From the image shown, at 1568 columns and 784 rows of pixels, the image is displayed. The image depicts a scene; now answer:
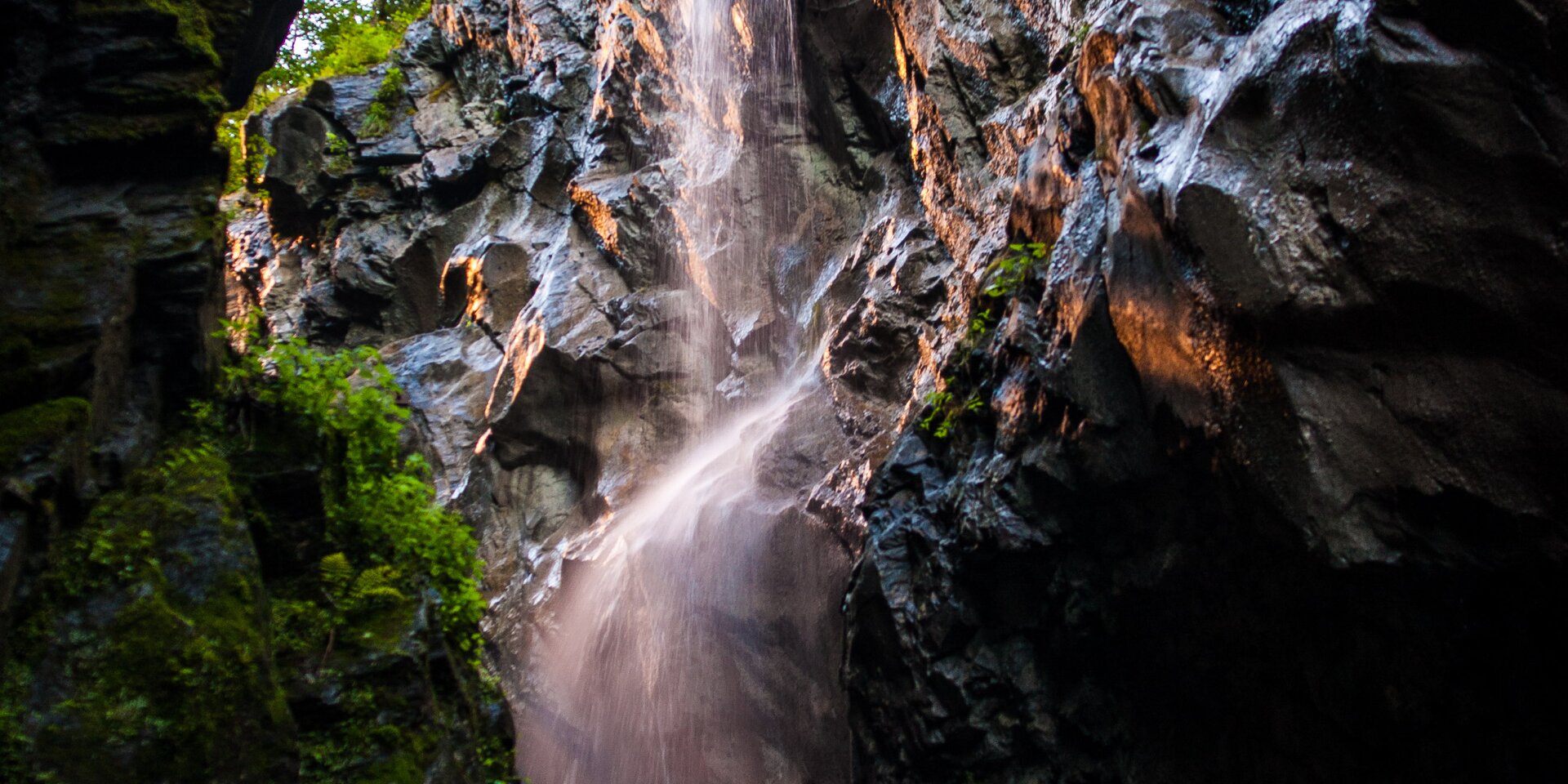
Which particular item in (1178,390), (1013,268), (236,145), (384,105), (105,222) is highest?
(384,105)

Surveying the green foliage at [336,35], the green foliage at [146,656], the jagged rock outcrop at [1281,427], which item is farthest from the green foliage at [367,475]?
the green foliage at [336,35]

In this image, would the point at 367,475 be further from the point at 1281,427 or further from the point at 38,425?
the point at 1281,427

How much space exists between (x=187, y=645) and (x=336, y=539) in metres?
2.06

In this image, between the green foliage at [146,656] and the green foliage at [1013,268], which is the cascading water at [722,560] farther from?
the green foliage at [146,656]

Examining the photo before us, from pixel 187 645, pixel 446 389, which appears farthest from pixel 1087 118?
pixel 446 389

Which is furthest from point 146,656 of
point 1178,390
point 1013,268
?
point 1013,268

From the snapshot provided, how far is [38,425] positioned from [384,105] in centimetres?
1775

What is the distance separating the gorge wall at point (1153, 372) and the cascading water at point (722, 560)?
37cm

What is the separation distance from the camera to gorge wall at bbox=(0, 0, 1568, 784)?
14.7 ft

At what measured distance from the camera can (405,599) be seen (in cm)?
640

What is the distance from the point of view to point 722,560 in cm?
1102

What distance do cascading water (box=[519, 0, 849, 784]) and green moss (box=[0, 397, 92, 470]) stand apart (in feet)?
22.6

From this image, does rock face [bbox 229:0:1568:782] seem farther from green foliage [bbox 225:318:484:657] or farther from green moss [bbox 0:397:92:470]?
green moss [bbox 0:397:92:470]

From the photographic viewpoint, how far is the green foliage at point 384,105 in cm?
2008
